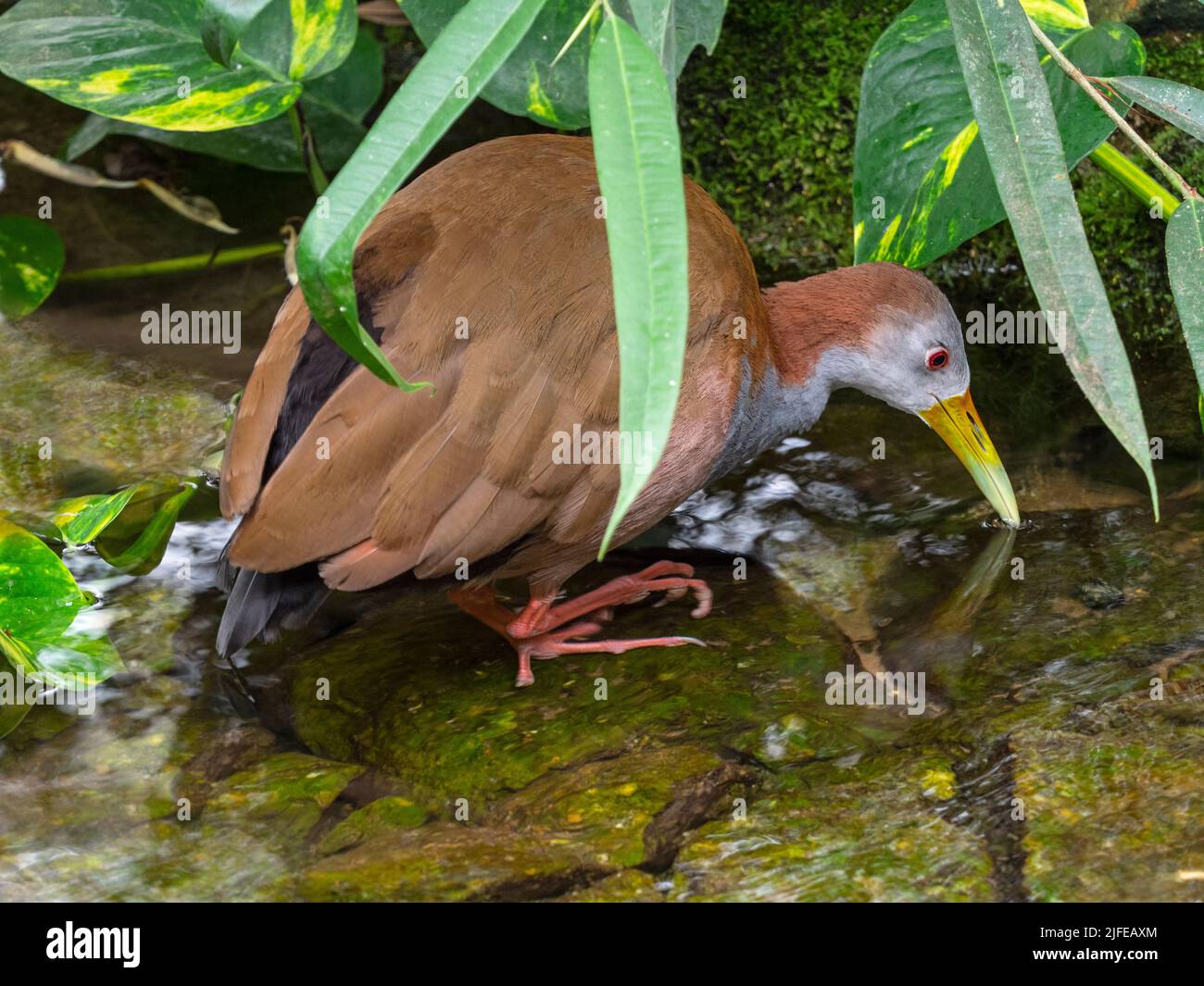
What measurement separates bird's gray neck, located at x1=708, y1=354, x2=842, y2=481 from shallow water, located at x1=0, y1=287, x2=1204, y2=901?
269 millimetres

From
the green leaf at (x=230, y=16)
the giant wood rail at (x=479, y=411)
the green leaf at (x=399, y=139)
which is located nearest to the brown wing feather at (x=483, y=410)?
the giant wood rail at (x=479, y=411)

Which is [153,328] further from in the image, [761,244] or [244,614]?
[761,244]

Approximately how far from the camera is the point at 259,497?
9.36ft

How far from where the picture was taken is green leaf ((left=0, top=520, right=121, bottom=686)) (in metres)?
2.92

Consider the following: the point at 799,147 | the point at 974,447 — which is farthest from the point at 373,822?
the point at 799,147

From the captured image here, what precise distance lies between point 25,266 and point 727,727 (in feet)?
8.81

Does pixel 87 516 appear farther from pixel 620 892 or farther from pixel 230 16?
pixel 620 892

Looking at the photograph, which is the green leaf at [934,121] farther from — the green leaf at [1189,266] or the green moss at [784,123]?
the green moss at [784,123]

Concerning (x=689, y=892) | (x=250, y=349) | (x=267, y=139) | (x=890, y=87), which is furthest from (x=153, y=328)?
(x=689, y=892)

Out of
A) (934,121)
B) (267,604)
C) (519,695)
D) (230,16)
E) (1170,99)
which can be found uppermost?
(934,121)

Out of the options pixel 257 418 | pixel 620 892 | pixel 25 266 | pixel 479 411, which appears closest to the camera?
pixel 620 892

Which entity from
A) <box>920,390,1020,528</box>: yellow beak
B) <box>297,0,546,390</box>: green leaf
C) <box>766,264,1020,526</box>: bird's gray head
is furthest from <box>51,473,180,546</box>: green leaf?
<box>920,390,1020,528</box>: yellow beak

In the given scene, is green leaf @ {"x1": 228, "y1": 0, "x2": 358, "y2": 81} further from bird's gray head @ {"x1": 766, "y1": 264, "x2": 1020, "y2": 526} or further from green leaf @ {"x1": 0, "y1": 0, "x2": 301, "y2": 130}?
bird's gray head @ {"x1": 766, "y1": 264, "x2": 1020, "y2": 526}

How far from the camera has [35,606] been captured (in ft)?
9.65
